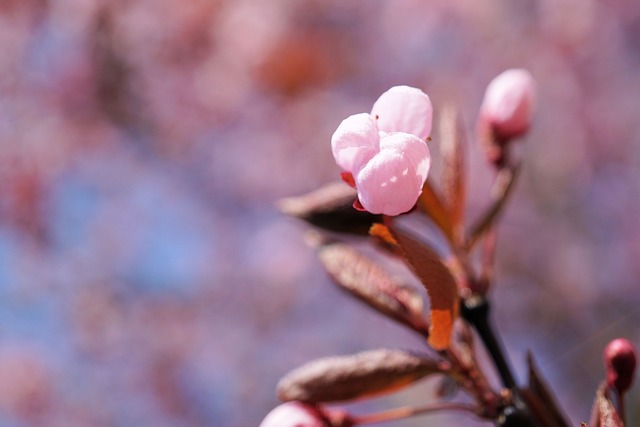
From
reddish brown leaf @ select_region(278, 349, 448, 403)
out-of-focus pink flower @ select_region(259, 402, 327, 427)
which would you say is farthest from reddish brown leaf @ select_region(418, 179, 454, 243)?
out-of-focus pink flower @ select_region(259, 402, 327, 427)

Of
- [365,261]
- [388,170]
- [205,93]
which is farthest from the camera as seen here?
[205,93]

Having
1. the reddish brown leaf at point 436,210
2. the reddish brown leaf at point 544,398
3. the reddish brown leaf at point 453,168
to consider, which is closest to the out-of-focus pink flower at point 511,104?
the reddish brown leaf at point 453,168

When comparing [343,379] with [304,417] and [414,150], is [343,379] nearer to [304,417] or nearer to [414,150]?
[304,417]

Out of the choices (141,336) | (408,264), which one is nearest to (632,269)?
(141,336)

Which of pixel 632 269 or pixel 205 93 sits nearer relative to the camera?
pixel 632 269

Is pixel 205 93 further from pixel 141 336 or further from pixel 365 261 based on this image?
pixel 365 261

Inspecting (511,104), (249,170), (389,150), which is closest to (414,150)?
(389,150)

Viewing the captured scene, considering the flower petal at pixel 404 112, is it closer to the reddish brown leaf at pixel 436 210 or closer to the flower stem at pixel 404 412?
the reddish brown leaf at pixel 436 210
